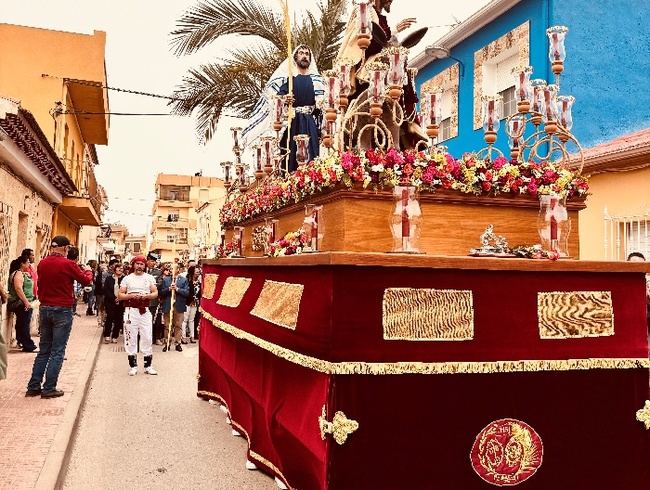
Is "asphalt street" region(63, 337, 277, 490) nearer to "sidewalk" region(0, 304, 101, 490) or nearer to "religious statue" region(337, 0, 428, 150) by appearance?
"sidewalk" region(0, 304, 101, 490)

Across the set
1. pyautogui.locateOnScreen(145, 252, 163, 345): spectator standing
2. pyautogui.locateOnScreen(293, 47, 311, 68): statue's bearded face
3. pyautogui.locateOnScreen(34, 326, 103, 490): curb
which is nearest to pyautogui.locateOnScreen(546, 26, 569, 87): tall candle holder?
pyautogui.locateOnScreen(293, 47, 311, 68): statue's bearded face

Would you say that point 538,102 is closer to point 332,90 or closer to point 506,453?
point 332,90

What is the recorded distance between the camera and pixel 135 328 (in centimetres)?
945

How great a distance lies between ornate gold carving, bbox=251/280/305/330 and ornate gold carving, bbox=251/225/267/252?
925 millimetres

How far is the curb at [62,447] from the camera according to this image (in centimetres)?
445

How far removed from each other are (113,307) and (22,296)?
13.1ft

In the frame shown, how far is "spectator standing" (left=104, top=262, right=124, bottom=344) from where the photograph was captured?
45.4 feet

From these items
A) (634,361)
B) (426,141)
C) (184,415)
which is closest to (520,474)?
(634,361)

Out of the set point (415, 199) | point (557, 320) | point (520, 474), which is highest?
point (415, 199)

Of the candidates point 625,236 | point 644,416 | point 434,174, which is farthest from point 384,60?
point 625,236

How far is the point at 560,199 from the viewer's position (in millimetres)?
3900

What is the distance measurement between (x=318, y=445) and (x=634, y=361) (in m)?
2.04

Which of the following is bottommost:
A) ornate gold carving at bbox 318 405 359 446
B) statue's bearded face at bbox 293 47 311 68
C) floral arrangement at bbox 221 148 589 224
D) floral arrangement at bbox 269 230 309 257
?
ornate gold carving at bbox 318 405 359 446

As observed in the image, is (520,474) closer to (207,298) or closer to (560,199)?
(560,199)
